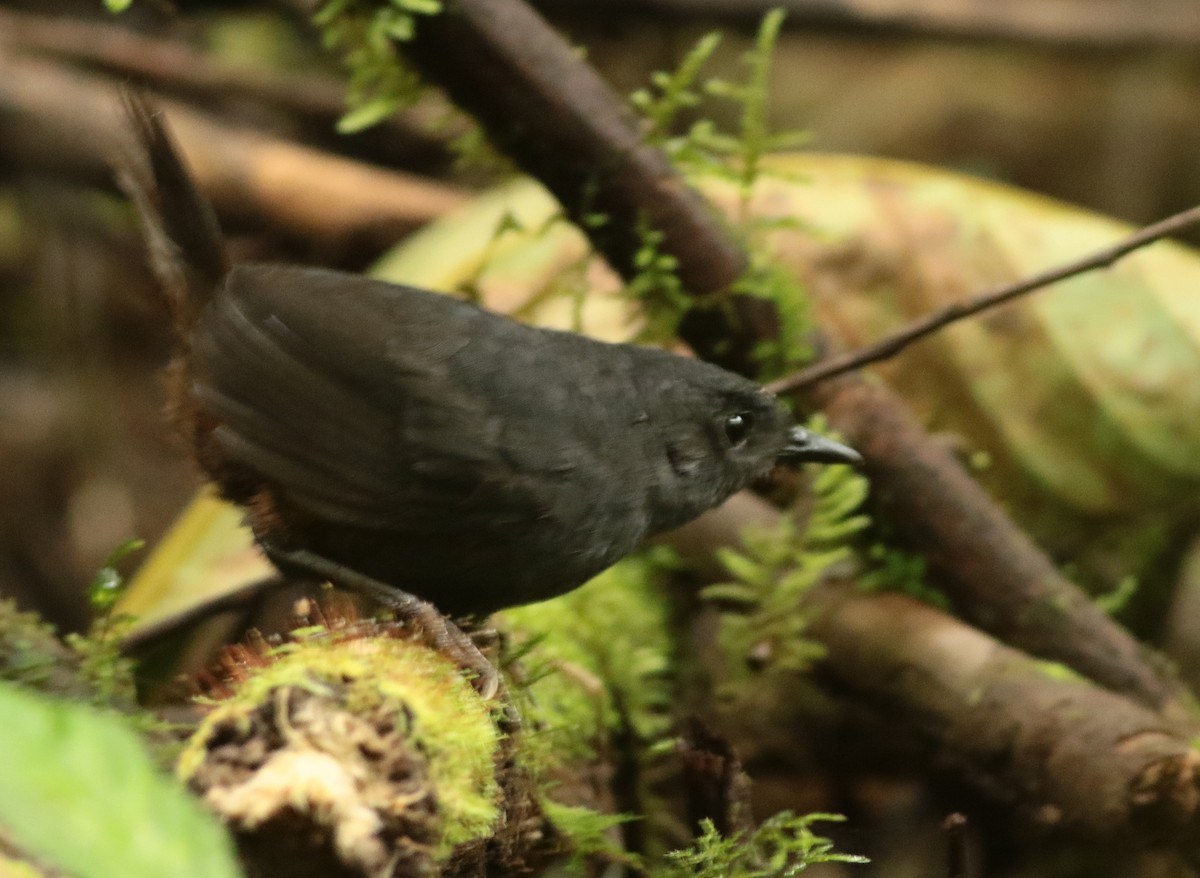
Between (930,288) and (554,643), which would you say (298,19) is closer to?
(930,288)

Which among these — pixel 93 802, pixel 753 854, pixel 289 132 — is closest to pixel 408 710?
pixel 93 802

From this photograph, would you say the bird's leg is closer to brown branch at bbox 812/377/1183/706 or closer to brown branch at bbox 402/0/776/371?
brown branch at bbox 402/0/776/371

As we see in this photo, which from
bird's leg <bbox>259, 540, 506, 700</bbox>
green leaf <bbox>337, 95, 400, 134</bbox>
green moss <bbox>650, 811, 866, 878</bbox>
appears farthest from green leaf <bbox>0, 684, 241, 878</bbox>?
green leaf <bbox>337, 95, 400, 134</bbox>

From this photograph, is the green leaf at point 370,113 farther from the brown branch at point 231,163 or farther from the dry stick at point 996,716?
the brown branch at point 231,163

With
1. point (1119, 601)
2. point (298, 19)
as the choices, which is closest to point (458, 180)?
point (298, 19)

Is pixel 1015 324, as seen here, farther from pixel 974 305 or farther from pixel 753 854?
pixel 753 854

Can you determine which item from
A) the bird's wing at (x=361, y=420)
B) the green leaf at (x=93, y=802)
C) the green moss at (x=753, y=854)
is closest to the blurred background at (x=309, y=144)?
the green moss at (x=753, y=854)
